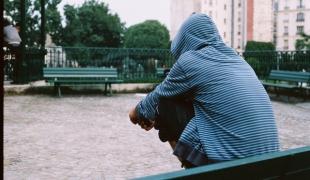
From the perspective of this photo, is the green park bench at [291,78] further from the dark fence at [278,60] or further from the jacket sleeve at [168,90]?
the jacket sleeve at [168,90]

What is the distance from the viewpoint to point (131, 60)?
16.0 m

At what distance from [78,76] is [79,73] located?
120mm

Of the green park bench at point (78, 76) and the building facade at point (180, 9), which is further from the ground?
the building facade at point (180, 9)

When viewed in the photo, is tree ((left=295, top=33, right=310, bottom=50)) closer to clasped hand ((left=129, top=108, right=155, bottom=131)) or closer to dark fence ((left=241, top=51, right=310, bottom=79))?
dark fence ((left=241, top=51, right=310, bottom=79))

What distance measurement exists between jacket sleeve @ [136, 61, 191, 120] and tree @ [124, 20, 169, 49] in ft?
319

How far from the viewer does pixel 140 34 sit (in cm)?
10231

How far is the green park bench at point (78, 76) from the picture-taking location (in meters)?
13.5

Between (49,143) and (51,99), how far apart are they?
18.7 feet

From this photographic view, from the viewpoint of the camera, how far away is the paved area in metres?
5.75

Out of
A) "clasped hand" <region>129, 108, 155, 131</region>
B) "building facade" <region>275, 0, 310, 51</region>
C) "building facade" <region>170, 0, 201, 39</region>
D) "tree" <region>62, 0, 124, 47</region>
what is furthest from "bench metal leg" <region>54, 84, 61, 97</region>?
"building facade" <region>170, 0, 201, 39</region>

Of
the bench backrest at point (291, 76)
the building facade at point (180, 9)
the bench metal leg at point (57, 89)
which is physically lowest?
the bench metal leg at point (57, 89)

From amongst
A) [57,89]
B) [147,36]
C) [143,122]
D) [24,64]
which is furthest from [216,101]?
[147,36]

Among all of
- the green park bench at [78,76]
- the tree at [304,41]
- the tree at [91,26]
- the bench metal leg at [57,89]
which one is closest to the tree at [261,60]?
the green park bench at [78,76]

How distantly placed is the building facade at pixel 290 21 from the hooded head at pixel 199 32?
4376 inches
